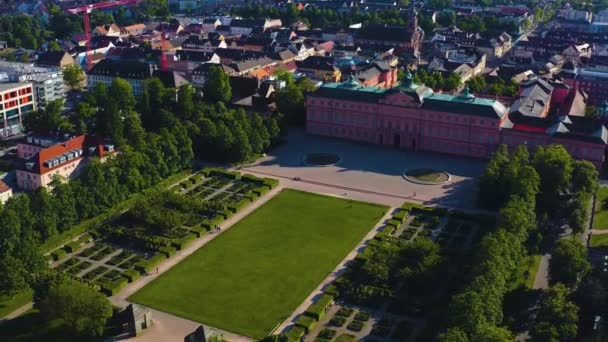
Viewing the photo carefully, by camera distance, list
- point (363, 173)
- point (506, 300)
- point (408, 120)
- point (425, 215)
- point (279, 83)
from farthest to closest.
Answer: point (279, 83) < point (408, 120) < point (363, 173) < point (425, 215) < point (506, 300)

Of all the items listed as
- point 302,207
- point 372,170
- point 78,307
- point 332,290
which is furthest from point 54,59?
point 332,290

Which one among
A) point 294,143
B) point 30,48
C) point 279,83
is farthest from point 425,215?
point 30,48

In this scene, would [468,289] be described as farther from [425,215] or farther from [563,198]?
[563,198]

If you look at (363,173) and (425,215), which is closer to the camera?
(425,215)

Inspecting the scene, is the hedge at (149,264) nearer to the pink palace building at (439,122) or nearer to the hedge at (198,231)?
the hedge at (198,231)

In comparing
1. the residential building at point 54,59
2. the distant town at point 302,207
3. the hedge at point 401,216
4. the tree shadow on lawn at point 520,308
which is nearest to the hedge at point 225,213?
the distant town at point 302,207

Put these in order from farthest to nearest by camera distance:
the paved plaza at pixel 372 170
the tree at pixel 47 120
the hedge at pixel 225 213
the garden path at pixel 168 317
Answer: the tree at pixel 47 120, the paved plaza at pixel 372 170, the hedge at pixel 225 213, the garden path at pixel 168 317
